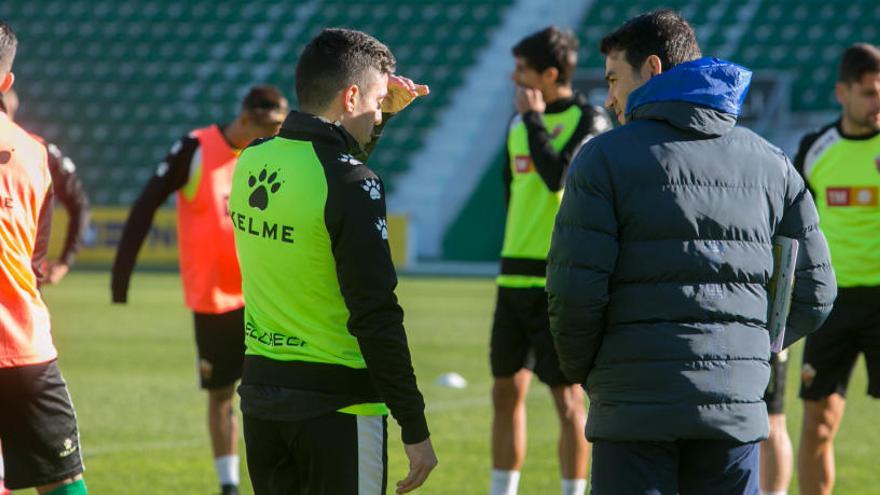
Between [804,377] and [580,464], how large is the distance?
108cm

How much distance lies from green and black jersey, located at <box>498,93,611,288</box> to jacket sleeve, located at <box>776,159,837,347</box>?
8.59 feet

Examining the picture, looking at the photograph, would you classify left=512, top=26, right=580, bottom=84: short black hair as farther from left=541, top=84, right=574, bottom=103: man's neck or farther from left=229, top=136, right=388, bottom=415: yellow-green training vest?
left=229, top=136, right=388, bottom=415: yellow-green training vest

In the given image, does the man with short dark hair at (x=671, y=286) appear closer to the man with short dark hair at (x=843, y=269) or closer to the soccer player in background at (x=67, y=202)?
the man with short dark hair at (x=843, y=269)

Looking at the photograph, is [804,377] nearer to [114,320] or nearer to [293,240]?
[293,240]

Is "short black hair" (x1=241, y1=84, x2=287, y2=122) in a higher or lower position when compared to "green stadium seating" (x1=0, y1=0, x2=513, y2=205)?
higher

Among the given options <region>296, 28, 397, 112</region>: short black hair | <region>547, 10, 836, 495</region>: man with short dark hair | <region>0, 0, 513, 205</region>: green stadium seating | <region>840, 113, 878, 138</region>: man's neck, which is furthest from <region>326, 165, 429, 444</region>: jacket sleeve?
<region>0, 0, 513, 205</region>: green stadium seating

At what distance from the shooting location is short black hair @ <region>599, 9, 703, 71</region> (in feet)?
11.9

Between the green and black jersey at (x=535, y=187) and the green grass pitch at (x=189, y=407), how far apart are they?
1292 mm

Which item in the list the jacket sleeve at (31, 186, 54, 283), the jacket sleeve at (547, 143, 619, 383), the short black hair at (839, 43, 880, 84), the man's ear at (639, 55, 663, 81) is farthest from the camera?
the short black hair at (839, 43, 880, 84)

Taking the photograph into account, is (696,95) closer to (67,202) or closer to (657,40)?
(657,40)

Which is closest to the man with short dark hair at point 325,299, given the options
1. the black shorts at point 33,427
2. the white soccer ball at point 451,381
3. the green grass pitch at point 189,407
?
the black shorts at point 33,427

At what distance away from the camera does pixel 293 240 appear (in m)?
3.58

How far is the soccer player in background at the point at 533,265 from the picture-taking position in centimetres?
632

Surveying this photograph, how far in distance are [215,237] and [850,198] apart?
10.1 ft
